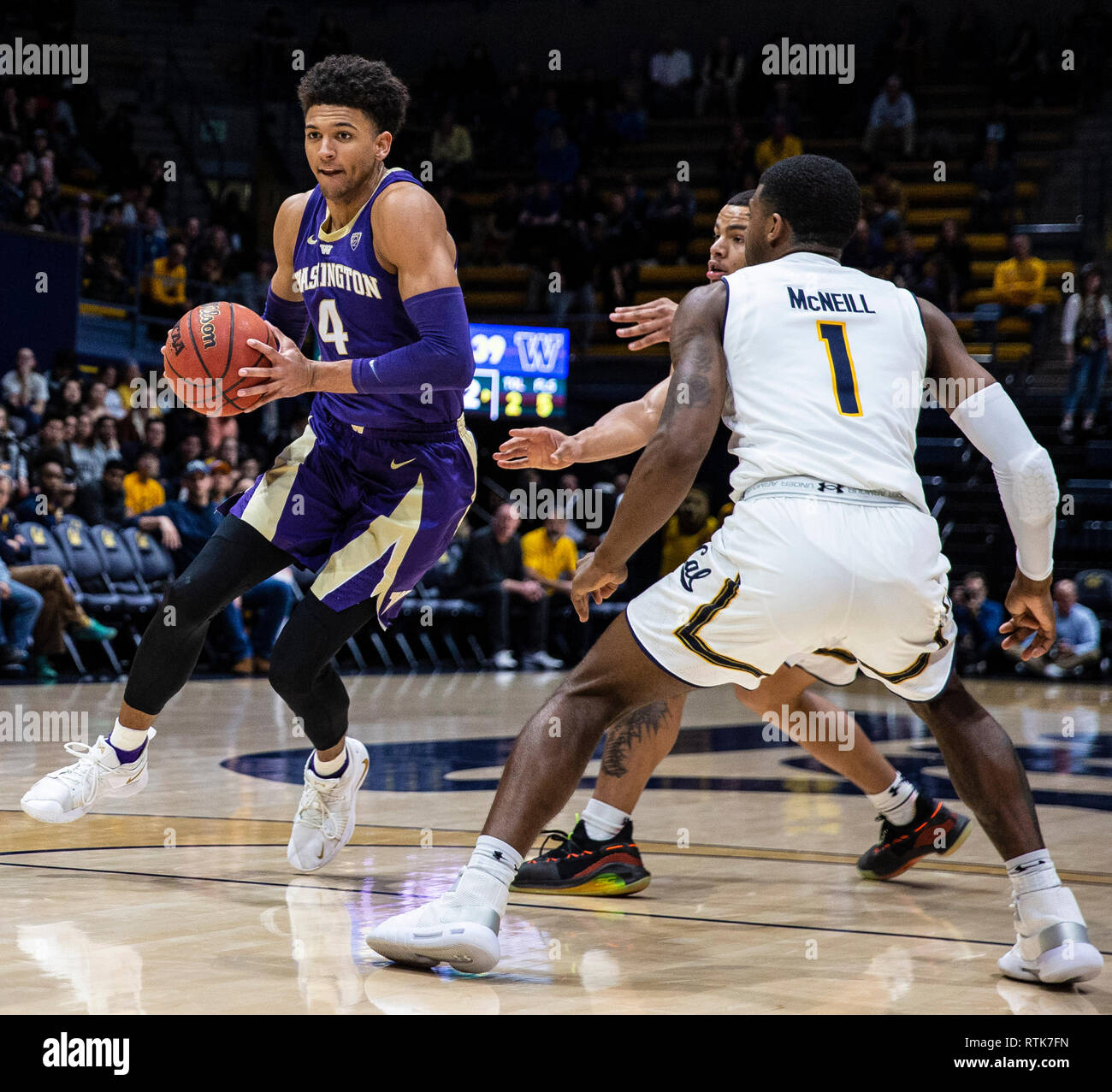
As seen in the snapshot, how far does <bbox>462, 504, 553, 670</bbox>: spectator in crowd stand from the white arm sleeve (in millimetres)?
9368

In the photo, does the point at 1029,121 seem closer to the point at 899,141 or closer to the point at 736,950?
the point at 899,141

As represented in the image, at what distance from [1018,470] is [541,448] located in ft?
3.70

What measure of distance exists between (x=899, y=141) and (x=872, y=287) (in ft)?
49.7

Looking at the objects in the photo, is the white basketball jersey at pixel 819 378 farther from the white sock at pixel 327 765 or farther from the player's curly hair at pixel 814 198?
the white sock at pixel 327 765

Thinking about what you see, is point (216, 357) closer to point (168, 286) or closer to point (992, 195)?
point (168, 286)

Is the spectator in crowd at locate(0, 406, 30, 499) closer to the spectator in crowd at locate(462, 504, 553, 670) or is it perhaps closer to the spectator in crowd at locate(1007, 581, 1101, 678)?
the spectator in crowd at locate(462, 504, 553, 670)

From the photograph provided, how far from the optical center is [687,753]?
694 cm

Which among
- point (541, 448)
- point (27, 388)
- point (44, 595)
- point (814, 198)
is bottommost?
point (44, 595)

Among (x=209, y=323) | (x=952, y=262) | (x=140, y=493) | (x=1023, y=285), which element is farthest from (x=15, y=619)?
(x=1023, y=285)

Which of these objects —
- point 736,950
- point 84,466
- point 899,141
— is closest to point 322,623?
point 736,950

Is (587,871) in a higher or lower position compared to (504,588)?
higher

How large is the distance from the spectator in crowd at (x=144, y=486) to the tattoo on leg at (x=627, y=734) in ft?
25.0

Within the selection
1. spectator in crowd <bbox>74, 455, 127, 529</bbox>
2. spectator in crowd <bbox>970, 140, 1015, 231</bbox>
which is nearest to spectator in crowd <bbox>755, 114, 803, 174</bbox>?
spectator in crowd <bbox>970, 140, 1015, 231</bbox>

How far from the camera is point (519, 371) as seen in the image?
14570mm
